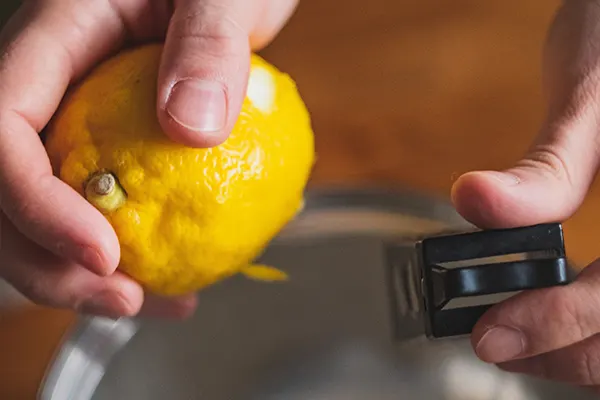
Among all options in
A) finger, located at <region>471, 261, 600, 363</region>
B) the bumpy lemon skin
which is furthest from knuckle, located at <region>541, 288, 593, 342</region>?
the bumpy lemon skin

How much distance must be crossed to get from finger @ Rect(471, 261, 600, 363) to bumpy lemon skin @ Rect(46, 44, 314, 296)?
0.15 meters

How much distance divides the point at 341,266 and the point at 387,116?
176 millimetres

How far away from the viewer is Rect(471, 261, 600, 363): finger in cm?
43

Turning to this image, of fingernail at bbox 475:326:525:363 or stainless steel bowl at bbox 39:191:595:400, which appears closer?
fingernail at bbox 475:326:525:363

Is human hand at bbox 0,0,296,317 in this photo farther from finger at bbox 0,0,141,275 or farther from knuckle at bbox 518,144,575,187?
knuckle at bbox 518,144,575,187

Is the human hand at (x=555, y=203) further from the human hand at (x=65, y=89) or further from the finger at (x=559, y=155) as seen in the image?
the human hand at (x=65, y=89)

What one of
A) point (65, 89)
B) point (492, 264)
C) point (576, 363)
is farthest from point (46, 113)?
point (576, 363)

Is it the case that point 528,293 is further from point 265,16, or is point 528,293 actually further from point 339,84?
point 339,84

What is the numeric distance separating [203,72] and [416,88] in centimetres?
41

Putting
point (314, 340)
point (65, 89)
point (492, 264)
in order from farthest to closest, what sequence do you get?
point (314, 340) < point (65, 89) < point (492, 264)

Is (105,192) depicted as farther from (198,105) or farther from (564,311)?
(564,311)

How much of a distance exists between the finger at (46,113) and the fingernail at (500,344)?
0.24 meters

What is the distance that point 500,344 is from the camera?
0.44 meters

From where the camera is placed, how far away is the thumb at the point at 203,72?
0.37 metres
